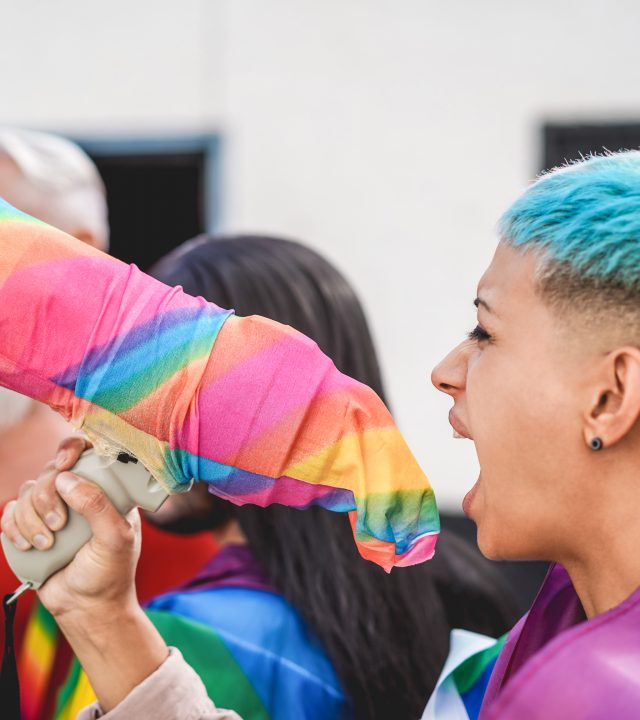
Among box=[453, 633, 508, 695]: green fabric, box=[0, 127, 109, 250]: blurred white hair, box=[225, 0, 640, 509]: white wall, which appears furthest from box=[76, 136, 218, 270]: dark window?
box=[453, 633, 508, 695]: green fabric

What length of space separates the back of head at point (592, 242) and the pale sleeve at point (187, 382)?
0.80 ft

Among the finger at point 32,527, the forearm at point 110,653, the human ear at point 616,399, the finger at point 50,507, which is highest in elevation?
the human ear at point 616,399

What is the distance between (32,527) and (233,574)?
469 mm

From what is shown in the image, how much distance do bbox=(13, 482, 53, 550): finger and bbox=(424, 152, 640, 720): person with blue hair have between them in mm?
531

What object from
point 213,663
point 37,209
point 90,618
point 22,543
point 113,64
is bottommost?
point 213,663

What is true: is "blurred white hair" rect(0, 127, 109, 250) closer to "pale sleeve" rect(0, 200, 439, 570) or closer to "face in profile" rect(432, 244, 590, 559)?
"pale sleeve" rect(0, 200, 439, 570)

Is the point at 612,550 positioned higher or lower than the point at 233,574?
higher

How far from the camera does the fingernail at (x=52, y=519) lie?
4.45 feet

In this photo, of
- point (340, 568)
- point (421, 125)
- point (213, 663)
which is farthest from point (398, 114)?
point (213, 663)

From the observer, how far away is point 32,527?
4.45 feet

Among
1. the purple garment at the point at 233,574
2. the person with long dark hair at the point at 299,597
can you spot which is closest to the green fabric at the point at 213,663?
the person with long dark hair at the point at 299,597

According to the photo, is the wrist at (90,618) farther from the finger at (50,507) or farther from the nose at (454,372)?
the nose at (454,372)

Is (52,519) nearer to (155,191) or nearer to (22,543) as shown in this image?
(22,543)

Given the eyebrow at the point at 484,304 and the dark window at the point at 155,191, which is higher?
the eyebrow at the point at 484,304
